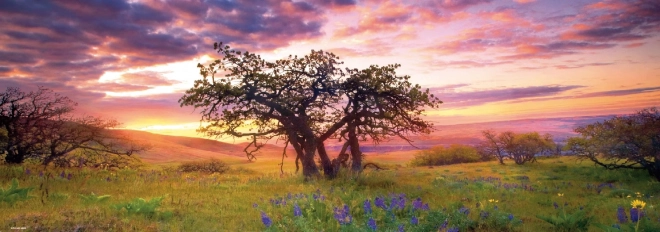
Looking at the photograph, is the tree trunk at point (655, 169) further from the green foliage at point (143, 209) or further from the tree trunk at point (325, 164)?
the green foliage at point (143, 209)

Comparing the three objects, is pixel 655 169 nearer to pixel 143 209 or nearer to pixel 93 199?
pixel 143 209

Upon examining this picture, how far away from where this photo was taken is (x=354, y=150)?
24078 mm

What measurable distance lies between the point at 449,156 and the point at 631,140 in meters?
31.3

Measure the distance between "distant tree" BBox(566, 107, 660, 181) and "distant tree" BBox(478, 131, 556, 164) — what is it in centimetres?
1515

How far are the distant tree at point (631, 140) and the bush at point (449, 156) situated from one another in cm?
2757

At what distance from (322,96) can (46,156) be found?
1258 cm

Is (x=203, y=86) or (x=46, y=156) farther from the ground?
(x=203, y=86)

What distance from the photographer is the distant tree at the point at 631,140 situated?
20766 millimetres

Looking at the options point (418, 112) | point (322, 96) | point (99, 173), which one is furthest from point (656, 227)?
point (99, 173)

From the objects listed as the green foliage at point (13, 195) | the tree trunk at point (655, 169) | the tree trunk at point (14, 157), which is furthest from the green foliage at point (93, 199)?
the tree trunk at point (655, 169)

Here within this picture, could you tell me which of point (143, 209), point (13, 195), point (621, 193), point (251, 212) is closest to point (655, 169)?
point (621, 193)

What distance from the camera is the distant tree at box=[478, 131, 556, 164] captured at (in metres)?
39.3

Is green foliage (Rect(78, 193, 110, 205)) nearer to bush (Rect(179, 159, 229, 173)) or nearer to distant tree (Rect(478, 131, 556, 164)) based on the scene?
bush (Rect(179, 159, 229, 173))

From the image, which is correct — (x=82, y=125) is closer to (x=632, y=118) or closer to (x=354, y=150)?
(x=354, y=150)
